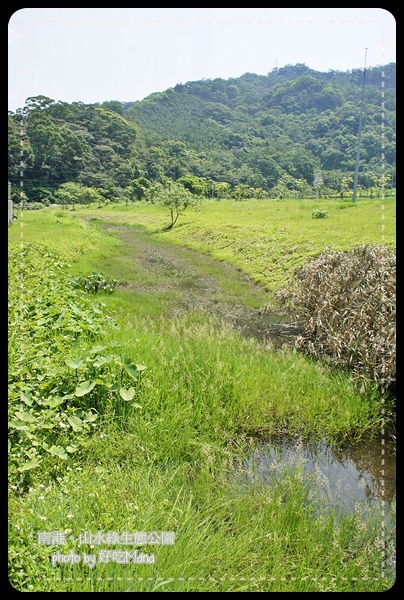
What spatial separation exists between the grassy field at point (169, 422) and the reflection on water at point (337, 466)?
0.41ft

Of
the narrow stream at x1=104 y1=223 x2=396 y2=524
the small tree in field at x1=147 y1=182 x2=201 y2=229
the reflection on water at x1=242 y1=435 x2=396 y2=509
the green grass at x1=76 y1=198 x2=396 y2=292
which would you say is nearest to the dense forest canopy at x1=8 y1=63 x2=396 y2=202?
the small tree in field at x1=147 y1=182 x2=201 y2=229

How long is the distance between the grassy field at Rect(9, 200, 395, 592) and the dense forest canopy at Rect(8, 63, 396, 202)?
1.19 ft

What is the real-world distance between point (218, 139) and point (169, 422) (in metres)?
3.30

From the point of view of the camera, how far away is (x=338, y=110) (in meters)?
4.74

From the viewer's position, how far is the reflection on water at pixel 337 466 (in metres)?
3.29

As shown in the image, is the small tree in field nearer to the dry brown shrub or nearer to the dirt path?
the dirt path

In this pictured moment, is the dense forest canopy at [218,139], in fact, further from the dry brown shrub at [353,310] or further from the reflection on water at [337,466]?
the reflection on water at [337,466]

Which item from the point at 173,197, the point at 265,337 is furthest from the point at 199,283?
the point at 173,197

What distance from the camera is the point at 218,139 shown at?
15.9ft

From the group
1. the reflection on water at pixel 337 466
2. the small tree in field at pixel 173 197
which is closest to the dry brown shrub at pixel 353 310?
the reflection on water at pixel 337 466

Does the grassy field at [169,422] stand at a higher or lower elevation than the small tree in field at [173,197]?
lower

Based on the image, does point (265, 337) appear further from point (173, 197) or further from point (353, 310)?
point (173, 197)

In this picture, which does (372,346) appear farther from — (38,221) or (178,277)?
(38,221)

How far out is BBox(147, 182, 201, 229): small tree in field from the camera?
4727mm
